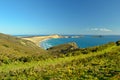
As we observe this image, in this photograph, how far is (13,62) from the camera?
2828 centimetres

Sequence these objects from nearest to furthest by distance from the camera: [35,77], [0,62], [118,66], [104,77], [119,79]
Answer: [119,79], [104,77], [35,77], [118,66], [0,62]

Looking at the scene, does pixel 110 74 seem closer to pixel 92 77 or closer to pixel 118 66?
pixel 92 77

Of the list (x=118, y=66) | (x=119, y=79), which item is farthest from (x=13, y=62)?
(x=119, y=79)

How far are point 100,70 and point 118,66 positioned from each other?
211 centimetres

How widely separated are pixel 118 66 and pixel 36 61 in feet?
40.5

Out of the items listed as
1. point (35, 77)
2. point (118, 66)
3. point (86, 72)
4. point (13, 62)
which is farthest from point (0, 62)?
point (118, 66)

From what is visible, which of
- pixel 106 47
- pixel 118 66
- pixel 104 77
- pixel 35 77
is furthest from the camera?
pixel 106 47

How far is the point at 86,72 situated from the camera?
1944cm

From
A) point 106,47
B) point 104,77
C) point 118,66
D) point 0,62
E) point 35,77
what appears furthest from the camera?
point 106,47

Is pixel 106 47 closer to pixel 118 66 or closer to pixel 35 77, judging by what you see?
pixel 118 66

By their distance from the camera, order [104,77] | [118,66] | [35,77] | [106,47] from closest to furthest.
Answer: [104,77]
[35,77]
[118,66]
[106,47]

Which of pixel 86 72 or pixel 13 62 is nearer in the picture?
pixel 86 72

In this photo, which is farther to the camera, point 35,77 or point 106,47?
point 106,47

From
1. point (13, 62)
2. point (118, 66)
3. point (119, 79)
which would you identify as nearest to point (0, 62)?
point (13, 62)
